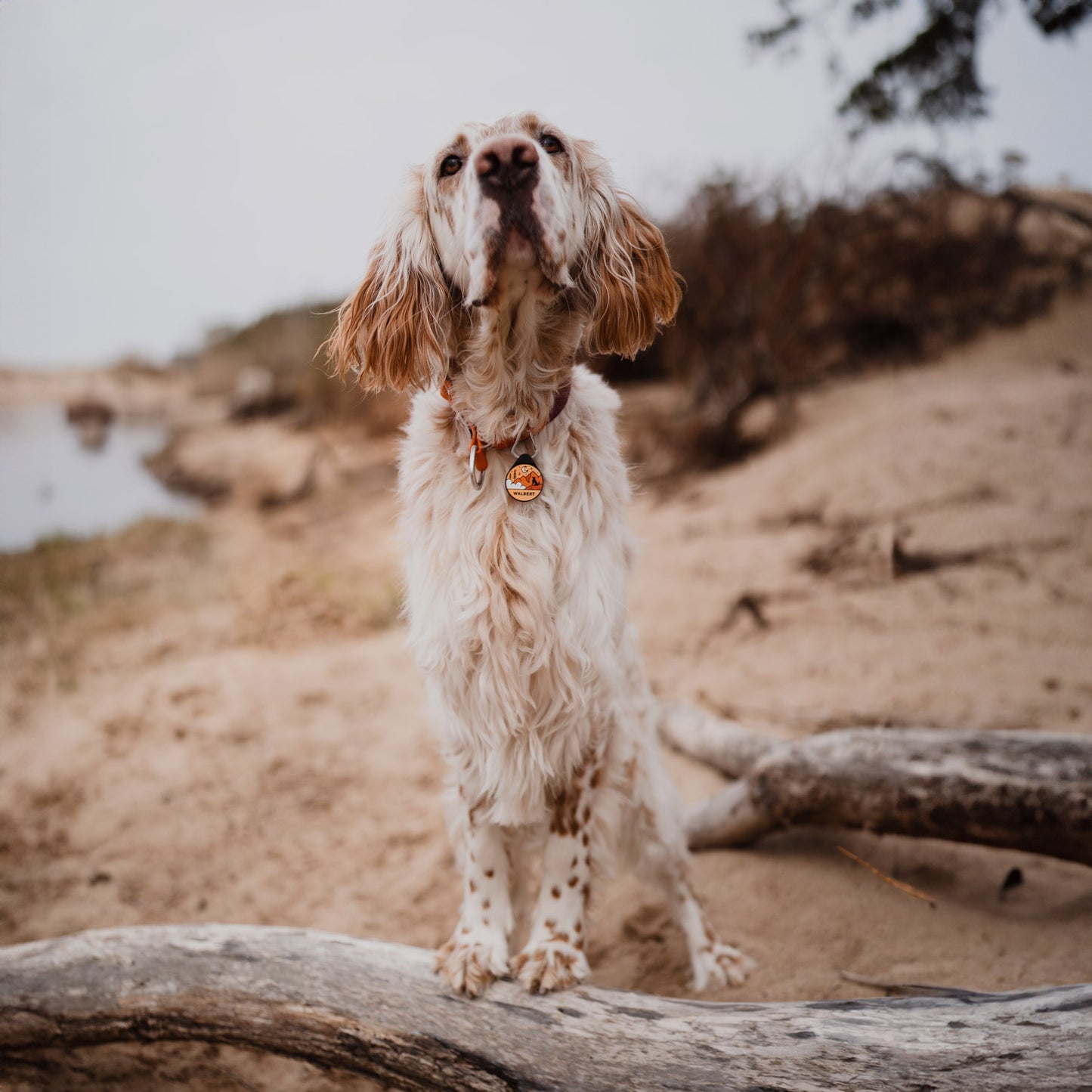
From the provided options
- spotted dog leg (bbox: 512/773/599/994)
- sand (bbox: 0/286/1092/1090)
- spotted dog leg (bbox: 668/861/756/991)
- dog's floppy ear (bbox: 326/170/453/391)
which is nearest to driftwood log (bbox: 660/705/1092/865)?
sand (bbox: 0/286/1092/1090)

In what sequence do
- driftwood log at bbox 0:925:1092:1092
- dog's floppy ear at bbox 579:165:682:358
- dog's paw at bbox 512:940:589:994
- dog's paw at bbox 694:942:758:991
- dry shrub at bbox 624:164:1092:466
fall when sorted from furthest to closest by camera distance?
dry shrub at bbox 624:164:1092:466
dog's paw at bbox 694:942:758:991
dog's floppy ear at bbox 579:165:682:358
dog's paw at bbox 512:940:589:994
driftwood log at bbox 0:925:1092:1092

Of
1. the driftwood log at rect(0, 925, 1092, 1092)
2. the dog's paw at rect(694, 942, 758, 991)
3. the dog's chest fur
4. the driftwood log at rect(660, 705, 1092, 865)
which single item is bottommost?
the dog's paw at rect(694, 942, 758, 991)

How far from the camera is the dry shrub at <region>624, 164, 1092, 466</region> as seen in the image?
7.53m

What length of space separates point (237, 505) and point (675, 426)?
17.8ft

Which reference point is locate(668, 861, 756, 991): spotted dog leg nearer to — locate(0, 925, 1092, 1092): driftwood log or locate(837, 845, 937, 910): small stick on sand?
locate(837, 845, 937, 910): small stick on sand

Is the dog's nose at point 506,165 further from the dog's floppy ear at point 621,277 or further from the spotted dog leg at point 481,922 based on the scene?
the spotted dog leg at point 481,922

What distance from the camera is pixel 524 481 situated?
2.10 metres

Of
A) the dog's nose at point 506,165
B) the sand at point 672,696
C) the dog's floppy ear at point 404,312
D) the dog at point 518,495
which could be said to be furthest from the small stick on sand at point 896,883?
the dog's nose at point 506,165

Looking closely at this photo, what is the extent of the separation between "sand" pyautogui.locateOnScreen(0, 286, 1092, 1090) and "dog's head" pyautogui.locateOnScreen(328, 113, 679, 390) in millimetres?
670

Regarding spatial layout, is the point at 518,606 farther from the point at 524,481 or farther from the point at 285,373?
the point at 285,373

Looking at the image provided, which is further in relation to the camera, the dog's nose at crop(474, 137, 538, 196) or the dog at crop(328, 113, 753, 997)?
the dog at crop(328, 113, 753, 997)

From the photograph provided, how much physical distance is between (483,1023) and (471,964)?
166 mm

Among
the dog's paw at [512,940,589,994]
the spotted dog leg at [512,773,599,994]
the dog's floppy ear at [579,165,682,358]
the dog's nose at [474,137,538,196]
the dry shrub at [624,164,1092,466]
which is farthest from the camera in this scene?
the dry shrub at [624,164,1092,466]

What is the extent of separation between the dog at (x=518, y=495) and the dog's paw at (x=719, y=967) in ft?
1.90
